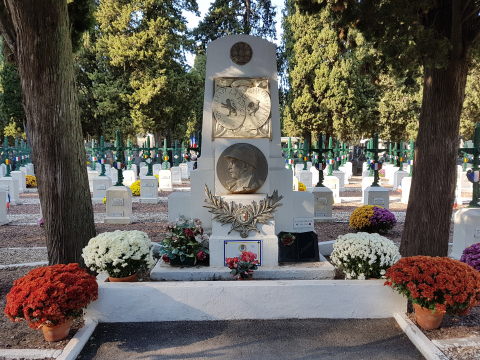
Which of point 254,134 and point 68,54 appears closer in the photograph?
point 68,54

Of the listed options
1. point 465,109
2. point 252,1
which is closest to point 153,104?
point 252,1

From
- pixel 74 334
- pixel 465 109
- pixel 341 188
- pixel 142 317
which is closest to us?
pixel 74 334

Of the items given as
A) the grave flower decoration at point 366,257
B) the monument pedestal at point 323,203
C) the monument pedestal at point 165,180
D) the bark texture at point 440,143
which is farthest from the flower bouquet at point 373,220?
the monument pedestal at point 165,180

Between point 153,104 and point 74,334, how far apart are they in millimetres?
23570

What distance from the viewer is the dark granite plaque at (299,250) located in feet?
18.3

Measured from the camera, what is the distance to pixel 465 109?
25.2 m

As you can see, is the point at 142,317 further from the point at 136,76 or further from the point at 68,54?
the point at 136,76

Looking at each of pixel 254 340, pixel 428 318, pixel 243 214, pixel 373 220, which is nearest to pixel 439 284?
pixel 428 318

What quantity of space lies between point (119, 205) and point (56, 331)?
700cm

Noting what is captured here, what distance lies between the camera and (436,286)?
3.97 metres

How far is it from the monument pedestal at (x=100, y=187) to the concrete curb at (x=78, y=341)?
10823 millimetres

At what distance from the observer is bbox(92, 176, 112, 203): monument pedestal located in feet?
47.8

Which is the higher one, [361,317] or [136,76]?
[136,76]

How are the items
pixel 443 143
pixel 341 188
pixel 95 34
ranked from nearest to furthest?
pixel 443 143 < pixel 341 188 < pixel 95 34
